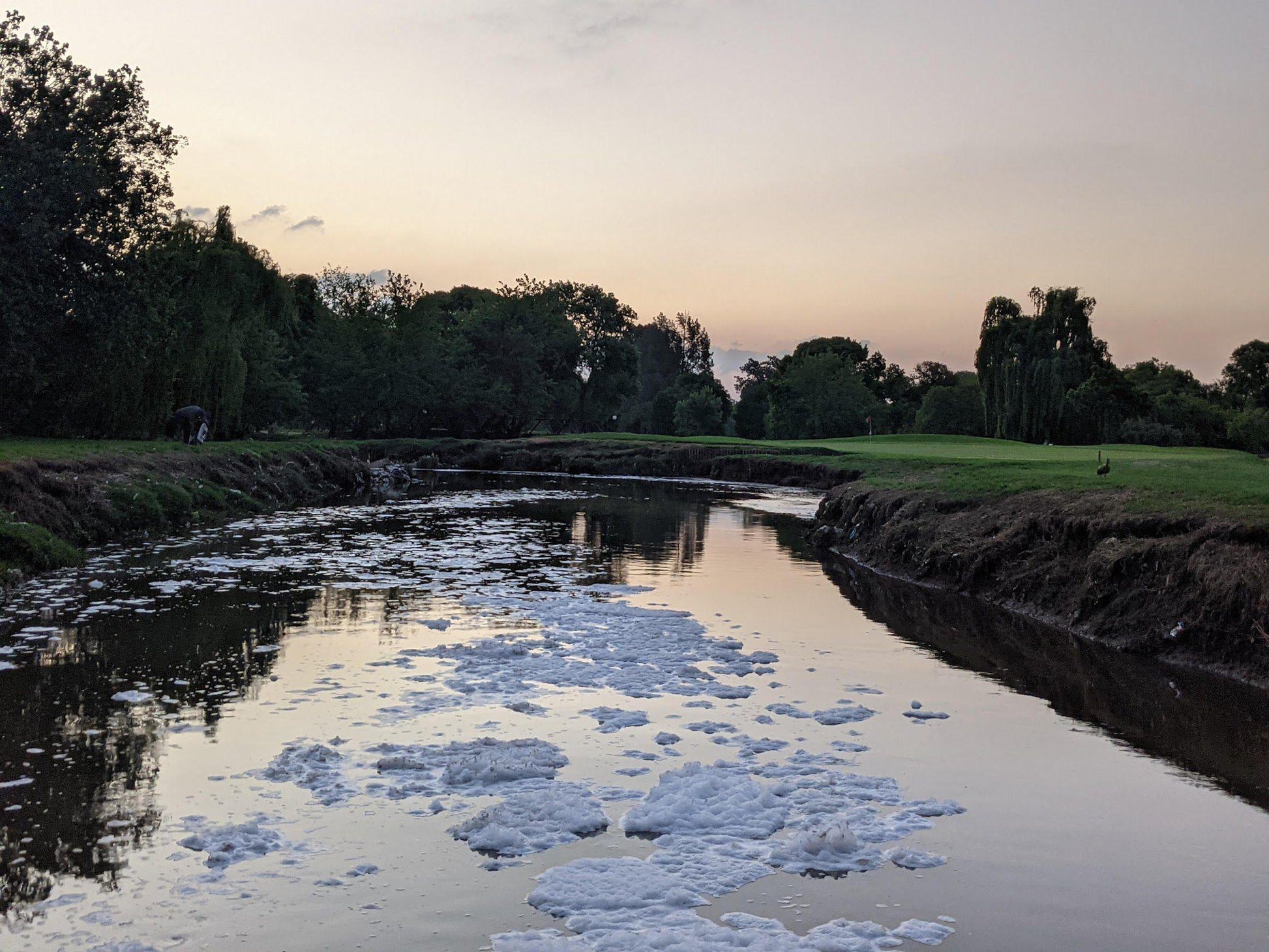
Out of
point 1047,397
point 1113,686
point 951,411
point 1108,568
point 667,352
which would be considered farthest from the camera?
point 667,352

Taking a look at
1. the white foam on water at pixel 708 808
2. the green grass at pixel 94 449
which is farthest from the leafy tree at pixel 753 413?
the white foam on water at pixel 708 808

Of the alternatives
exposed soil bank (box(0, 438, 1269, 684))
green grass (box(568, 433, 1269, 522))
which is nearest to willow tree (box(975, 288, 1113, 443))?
green grass (box(568, 433, 1269, 522))

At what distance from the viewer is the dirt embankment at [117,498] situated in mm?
15094

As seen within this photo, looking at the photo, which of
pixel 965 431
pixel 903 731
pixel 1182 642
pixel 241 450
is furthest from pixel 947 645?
pixel 965 431

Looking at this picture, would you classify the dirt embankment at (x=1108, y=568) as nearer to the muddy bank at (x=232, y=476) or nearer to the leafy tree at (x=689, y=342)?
the muddy bank at (x=232, y=476)

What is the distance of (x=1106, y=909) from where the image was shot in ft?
16.8

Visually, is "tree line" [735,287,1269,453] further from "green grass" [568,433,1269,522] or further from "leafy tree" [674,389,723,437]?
"green grass" [568,433,1269,522]

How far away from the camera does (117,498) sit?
2012cm

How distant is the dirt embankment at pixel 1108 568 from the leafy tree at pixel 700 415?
84.7 meters

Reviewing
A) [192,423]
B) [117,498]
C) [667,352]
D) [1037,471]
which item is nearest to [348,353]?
[192,423]

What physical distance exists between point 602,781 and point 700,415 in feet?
318

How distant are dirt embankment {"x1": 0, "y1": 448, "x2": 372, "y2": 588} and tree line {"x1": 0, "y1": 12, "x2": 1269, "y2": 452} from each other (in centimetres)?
555

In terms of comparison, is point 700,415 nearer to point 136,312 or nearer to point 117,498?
point 136,312

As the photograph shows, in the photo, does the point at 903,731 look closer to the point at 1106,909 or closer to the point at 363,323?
the point at 1106,909
